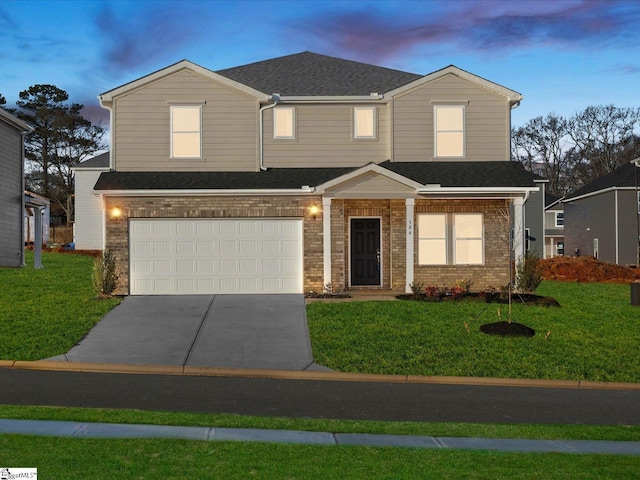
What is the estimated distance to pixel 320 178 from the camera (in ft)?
70.0

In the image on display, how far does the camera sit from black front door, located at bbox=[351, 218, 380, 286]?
22.1m

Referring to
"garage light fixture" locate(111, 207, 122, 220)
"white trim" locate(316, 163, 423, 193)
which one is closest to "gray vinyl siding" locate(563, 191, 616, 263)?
"white trim" locate(316, 163, 423, 193)

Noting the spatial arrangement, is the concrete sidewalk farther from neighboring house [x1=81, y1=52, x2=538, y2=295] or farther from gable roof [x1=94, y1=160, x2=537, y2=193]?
gable roof [x1=94, y1=160, x2=537, y2=193]

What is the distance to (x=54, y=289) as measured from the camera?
21359 millimetres

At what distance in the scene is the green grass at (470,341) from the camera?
1324cm

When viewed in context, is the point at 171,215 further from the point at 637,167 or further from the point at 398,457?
the point at 637,167

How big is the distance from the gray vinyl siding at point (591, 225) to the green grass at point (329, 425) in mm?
38403

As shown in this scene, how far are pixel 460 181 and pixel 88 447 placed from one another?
15831mm

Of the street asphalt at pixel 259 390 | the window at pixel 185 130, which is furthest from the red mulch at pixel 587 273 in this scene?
the street asphalt at pixel 259 390

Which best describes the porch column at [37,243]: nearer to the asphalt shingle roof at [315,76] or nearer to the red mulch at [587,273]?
the asphalt shingle roof at [315,76]

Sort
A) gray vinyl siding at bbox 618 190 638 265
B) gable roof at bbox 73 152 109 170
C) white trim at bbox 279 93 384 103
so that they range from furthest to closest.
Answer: gray vinyl siding at bbox 618 190 638 265 < gable roof at bbox 73 152 109 170 < white trim at bbox 279 93 384 103

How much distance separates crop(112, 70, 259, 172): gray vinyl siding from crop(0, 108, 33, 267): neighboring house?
36.5 feet

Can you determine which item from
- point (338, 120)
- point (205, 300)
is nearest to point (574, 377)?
point (205, 300)

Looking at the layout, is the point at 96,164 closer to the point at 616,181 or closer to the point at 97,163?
the point at 97,163
